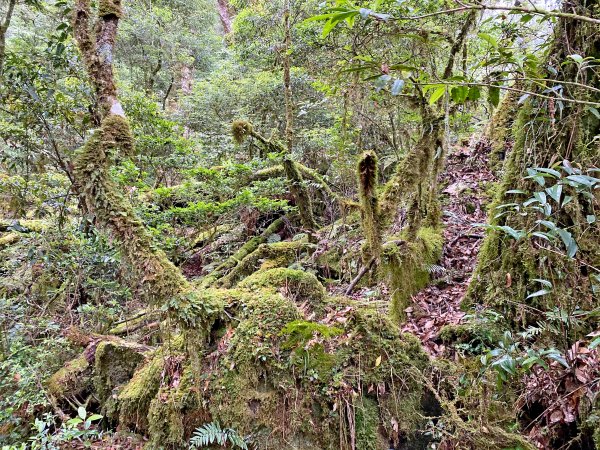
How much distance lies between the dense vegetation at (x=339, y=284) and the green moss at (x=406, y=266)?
0.09 ft

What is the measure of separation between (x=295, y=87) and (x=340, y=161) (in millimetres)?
3572

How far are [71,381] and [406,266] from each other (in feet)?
13.3

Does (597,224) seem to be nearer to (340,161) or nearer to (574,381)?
(574,381)

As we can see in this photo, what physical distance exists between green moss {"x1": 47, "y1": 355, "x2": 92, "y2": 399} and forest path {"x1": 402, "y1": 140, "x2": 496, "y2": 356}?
12.0 feet

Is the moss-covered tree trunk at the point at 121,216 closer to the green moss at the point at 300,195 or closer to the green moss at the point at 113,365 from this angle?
the green moss at the point at 113,365

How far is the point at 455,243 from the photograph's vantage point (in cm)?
494

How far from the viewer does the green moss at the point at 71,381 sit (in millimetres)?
4078

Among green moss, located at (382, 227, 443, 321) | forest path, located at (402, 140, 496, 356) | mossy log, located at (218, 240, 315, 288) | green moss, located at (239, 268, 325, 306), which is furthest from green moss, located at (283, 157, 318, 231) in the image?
green moss, located at (239, 268, 325, 306)

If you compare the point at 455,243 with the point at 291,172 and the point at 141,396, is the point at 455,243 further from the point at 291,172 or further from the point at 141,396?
the point at 141,396

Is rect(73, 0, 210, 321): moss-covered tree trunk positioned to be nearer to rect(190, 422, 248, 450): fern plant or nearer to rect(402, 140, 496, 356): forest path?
rect(190, 422, 248, 450): fern plant

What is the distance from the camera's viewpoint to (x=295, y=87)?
898 cm

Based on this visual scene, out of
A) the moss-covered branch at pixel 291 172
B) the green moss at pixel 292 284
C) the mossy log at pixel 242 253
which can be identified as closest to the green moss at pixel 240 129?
the moss-covered branch at pixel 291 172

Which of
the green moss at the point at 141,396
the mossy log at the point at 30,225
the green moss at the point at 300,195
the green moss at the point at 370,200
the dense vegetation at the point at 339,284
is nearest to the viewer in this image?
the dense vegetation at the point at 339,284

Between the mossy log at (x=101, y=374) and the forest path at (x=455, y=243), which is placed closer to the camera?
the forest path at (x=455, y=243)
